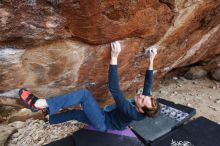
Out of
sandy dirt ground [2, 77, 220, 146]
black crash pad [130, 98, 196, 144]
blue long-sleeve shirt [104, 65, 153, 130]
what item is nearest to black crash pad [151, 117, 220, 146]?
black crash pad [130, 98, 196, 144]

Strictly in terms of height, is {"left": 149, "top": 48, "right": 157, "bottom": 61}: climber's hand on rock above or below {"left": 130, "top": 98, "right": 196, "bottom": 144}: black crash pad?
above

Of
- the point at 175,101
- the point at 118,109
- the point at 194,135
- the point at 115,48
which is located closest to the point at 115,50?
the point at 115,48

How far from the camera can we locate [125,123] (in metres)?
3.22

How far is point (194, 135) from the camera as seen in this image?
391 cm

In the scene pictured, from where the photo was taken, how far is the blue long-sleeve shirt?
2979 mm

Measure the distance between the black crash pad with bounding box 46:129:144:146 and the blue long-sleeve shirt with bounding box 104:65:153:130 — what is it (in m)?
0.32

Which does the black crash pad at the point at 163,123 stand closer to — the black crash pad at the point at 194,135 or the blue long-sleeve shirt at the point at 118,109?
the black crash pad at the point at 194,135

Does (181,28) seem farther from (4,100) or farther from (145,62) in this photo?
(4,100)

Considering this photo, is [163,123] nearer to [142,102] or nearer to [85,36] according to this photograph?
[142,102]

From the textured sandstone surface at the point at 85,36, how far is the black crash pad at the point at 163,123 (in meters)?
0.68

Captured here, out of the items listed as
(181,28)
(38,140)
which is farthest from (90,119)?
(181,28)

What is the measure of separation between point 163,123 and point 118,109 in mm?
1190

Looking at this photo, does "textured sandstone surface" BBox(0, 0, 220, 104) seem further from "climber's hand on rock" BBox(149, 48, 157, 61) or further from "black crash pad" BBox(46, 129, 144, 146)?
"black crash pad" BBox(46, 129, 144, 146)

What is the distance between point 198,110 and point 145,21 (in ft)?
7.66
